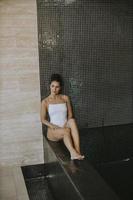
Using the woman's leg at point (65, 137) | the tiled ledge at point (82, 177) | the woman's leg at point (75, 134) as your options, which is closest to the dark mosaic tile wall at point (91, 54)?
the woman's leg at point (65, 137)

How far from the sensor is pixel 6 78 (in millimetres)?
4301

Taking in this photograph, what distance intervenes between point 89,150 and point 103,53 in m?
1.54

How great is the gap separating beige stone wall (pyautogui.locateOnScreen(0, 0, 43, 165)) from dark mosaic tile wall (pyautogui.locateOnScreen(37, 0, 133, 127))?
138 millimetres

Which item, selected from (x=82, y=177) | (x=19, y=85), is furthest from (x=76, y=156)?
(x=19, y=85)

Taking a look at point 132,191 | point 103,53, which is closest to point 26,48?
point 103,53

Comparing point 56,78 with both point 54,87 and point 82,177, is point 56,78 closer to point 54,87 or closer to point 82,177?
point 54,87

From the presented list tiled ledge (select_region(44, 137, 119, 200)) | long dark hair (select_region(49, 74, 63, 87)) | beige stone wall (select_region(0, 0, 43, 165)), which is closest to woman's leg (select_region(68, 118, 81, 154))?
tiled ledge (select_region(44, 137, 119, 200))

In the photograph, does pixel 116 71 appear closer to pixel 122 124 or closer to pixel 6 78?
pixel 122 124

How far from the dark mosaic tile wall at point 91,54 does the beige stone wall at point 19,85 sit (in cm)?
14

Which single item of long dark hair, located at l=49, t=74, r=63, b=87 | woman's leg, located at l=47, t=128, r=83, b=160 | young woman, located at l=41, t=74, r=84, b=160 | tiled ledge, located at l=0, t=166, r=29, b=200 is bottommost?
tiled ledge, located at l=0, t=166, r=29, b=200

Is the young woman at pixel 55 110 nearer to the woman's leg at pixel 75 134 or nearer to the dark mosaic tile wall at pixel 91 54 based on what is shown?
the woman's leg at pixel 75 134

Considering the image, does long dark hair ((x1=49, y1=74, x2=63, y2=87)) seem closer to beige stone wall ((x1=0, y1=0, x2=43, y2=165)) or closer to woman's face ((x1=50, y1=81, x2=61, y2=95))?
woman's face ((x1=50, y1=81, x2=61, y2=95))

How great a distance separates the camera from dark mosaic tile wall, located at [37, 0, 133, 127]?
443 centimetres

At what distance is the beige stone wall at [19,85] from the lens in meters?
4.25
